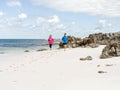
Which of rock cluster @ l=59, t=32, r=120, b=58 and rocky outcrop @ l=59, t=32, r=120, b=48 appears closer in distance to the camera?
rock cluster @ l=59, t=32, r=120, b=58

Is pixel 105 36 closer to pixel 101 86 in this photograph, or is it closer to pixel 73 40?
A: pixel 73 40

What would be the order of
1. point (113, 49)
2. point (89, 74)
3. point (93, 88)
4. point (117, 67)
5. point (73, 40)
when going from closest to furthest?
point (93, 88)
point (89, 74)
point (117, 67)
point (113, 49)
point (73, 40)

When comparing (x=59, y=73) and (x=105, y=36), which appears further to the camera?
(x=105, y=36)

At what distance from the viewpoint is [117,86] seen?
9883mm

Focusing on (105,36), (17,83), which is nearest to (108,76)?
(17,83)

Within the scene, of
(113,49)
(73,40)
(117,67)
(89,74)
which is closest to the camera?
(89,74)

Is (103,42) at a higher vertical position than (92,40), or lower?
lower

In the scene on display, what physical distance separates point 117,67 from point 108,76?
2220 millimetres

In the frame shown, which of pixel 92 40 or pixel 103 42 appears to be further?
pixel 103 42

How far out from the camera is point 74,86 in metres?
10.2

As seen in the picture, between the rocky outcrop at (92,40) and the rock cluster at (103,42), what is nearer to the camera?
the rock cluster at (103,42)

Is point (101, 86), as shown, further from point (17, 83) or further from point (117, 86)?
point (17, 83)

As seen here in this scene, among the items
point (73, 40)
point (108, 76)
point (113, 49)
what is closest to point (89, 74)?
point (108, 76)

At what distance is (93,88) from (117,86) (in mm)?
872
